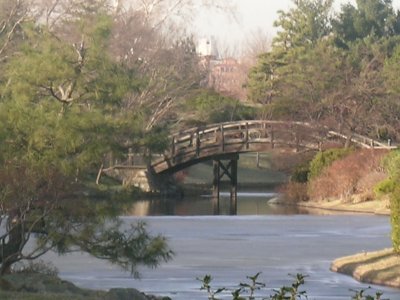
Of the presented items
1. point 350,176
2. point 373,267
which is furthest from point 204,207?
point 373,267

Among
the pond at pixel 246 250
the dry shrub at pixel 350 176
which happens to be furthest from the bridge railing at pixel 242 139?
the pond at pixel 246 250

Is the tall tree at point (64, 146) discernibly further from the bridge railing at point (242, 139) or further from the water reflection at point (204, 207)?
the bridge railing at point (242, 139)

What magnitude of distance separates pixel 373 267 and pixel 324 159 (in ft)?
108

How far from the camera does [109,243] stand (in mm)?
25078

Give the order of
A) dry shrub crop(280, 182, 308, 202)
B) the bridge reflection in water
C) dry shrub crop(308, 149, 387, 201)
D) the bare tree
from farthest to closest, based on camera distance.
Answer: the bridge reflection in water < dry shrub crop(280, 182, 308, 202) < the bare tree < dry shrub crop(308, 149, 387, 201)

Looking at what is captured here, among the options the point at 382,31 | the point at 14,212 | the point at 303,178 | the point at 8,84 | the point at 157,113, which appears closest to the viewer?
the point at 14,212

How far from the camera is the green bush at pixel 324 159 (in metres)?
61.6

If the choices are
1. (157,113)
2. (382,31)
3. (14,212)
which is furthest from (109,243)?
(382,31)

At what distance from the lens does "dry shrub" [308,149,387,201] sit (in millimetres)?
58281

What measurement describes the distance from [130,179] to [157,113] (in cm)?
553

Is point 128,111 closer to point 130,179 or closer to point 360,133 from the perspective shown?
point 130,179

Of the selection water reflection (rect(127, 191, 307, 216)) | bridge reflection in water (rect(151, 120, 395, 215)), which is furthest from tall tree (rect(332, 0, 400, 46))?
bridge reflection in water (rect(151, 120, 395, 215))

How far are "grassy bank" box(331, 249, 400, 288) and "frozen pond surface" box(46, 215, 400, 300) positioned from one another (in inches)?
11.9

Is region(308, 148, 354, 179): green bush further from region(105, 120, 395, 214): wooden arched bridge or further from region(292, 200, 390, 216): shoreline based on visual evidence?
region(105, 120, 395, 214): wooden arched bridge
